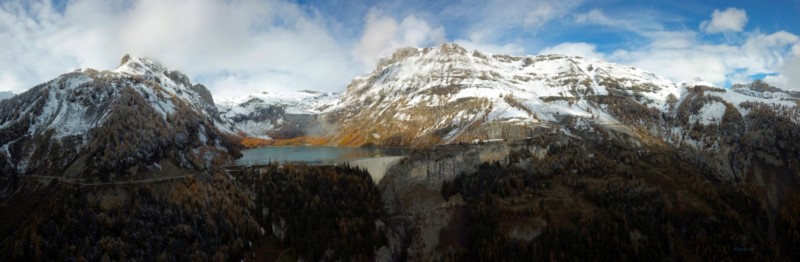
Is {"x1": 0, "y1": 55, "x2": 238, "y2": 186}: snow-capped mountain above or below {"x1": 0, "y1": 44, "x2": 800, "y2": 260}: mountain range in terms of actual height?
above

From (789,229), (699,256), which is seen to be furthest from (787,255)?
(699,256)

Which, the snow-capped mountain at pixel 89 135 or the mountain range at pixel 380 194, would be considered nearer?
the mountain range at pixel 380 194

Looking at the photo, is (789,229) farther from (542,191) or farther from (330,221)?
(330,221)

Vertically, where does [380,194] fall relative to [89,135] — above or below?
below

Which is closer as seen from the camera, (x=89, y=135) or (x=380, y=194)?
(x=380, y=194)

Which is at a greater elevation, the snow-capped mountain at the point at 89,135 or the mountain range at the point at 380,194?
the snow-capped mountain at the point at 89,135

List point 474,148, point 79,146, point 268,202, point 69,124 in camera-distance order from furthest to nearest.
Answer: point 474,148 → point 69,124 → point 79,146 → point 268,202

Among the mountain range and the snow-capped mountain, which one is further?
the snow-capped mountain

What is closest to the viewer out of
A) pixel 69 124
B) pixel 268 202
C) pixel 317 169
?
pixel 268 202
